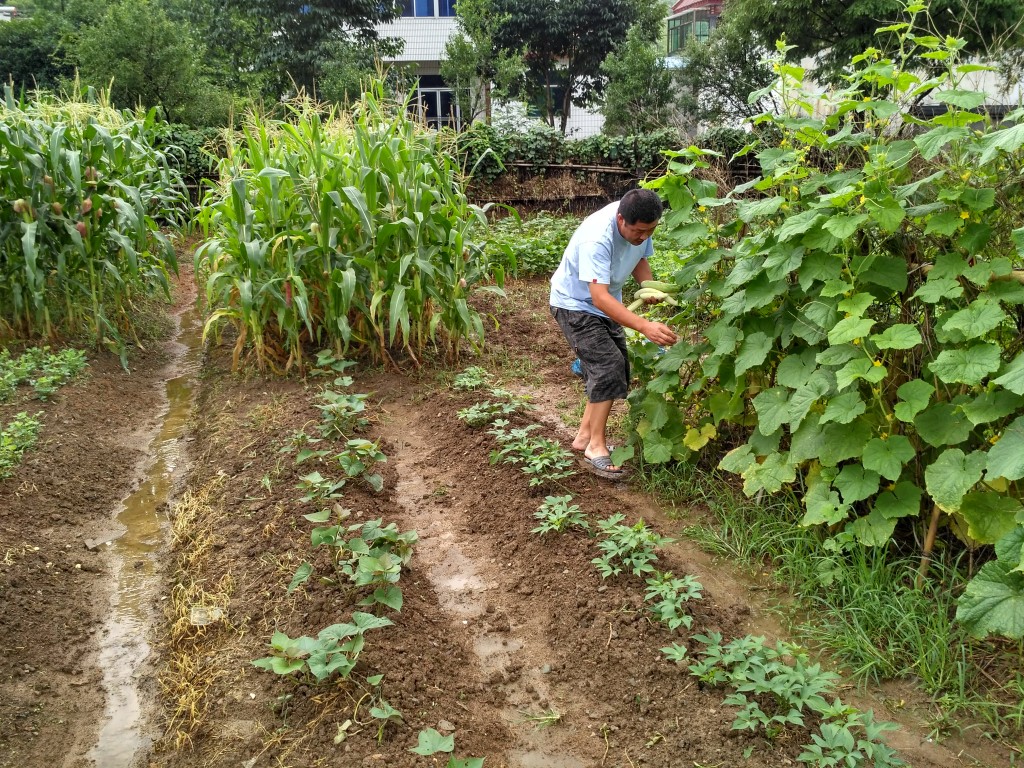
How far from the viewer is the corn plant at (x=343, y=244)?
193 inches

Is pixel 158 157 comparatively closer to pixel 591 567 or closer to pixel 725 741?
pixel 591 567

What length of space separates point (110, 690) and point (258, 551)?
0.76m

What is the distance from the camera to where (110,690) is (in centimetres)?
281

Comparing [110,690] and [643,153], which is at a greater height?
[643,153]

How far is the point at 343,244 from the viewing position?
5191 millimetres

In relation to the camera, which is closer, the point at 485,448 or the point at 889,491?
the point at 889,491

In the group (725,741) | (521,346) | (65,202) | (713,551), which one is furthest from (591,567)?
(65,202)

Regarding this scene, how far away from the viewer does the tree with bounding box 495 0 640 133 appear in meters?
20.5

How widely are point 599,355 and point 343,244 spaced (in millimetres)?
2191

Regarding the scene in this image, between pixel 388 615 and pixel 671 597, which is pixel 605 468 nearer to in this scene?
pixel 671 597

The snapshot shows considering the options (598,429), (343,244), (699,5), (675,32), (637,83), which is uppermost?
(699,5)

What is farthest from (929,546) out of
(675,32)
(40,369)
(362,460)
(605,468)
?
(675,32)

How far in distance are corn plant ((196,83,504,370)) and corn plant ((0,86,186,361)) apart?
89cm

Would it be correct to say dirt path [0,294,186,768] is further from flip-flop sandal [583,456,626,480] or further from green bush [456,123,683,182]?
green bush [456,123,683,182]
